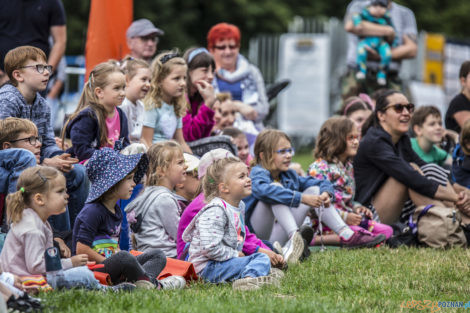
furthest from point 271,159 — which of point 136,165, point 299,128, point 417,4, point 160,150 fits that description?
point 417,4

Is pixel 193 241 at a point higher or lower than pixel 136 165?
lower

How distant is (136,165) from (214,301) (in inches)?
57.0

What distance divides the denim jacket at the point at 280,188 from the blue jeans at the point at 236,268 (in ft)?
5.05

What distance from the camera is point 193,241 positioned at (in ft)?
21.1

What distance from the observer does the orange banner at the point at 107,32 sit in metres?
9.59

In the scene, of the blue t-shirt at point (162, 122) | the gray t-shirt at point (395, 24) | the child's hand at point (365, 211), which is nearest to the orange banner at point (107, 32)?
the blue t-shirt at point (162, 122)

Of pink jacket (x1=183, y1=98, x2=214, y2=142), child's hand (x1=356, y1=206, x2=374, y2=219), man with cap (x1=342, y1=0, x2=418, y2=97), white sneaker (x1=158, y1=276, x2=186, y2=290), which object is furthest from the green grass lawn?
man with cap (x1=342, y1=0, x2=418, y2=97)

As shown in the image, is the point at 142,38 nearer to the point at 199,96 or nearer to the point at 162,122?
the point at 199,96

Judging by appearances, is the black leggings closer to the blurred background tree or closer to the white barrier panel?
the white barrier panel

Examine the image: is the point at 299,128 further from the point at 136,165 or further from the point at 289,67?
the point at 136,165

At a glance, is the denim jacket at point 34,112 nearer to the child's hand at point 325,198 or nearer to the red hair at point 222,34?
the child's hand at point 325,198

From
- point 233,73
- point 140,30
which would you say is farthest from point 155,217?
point 233,73

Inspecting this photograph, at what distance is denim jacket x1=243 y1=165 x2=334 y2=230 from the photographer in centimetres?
784

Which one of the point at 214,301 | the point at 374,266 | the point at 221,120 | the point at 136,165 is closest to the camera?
the point at 214,301
